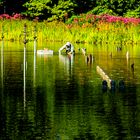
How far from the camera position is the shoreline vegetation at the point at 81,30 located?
179ft

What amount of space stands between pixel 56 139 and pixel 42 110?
156 inches

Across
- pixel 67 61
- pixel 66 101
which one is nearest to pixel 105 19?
pixel 67 61

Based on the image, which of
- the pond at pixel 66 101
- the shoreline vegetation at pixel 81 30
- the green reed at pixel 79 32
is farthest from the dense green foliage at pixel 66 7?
the pond at pixel 66 101

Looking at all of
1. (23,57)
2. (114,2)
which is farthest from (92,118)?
(114,2)

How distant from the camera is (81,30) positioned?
55156 mm

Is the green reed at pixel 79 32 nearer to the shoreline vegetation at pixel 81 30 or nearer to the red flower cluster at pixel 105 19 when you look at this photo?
the shoreline vegetation at pixel 81 30

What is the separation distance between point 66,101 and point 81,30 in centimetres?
3339

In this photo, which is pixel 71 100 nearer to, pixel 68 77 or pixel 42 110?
pixel 42 110

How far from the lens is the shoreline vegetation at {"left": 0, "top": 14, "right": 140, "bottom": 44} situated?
179 ft

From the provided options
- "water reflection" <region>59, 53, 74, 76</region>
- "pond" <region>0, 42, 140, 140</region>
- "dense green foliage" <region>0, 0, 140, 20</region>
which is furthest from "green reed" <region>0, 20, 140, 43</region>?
"pond" <region>0, 42, 140, 140</region>

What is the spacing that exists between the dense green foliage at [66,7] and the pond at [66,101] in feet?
90.1

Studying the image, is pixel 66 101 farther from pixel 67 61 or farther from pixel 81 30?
pixel 81 30

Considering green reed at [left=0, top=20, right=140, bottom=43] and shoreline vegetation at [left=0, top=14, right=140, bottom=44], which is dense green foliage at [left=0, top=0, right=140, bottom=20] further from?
green reed at [left=0, top=20, right=140, bottom=43]

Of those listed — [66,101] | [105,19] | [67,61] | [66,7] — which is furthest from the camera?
[66,7]
